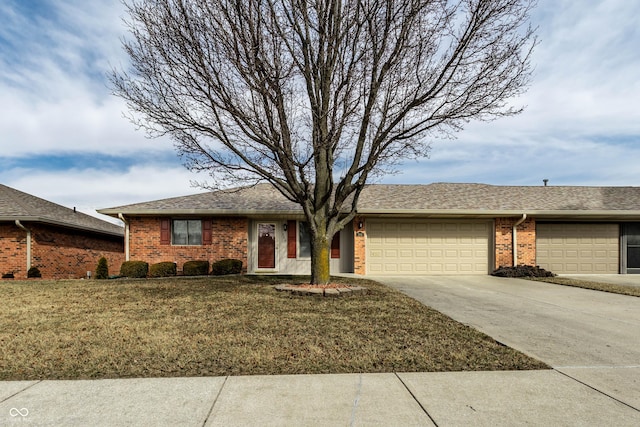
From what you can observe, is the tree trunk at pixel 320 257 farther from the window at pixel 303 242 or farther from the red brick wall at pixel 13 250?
the red brick wall at pixel 13 250

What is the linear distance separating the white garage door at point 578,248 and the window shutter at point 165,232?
1457 centimetres

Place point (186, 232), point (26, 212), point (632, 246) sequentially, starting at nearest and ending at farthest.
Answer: point (26, 212), point (186, 232), point (632, 246)

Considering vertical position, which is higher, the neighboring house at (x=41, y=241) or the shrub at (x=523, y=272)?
the neighboring house at (x=41, y=241)

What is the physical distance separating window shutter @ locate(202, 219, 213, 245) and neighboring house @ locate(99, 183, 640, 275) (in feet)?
0.12

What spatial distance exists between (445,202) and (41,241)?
1579 cm

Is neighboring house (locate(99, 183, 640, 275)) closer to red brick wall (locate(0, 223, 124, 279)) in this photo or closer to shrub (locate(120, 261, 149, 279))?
Result: shrub (locate(120, 261, 149, 279))

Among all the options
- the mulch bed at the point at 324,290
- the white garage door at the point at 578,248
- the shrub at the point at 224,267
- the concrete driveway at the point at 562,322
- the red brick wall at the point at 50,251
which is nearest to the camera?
the concrete driveway at the point at 562,322

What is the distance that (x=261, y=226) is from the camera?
54.3 ft

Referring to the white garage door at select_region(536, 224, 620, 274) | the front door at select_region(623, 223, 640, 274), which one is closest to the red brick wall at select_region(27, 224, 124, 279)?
the white garage door at select_region(536, 224, 620, 274)

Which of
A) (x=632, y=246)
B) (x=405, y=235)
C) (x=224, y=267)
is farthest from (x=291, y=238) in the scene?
(x=632, y=246)

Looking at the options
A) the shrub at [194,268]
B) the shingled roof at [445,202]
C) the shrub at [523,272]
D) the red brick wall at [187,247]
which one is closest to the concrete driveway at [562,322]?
the shrub at [523,272]

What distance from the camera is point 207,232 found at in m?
15.9

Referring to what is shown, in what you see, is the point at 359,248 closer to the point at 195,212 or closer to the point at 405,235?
the point at 405,235

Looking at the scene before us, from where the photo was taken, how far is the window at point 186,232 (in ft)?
52.5
